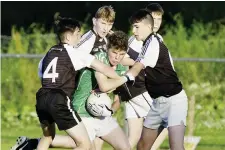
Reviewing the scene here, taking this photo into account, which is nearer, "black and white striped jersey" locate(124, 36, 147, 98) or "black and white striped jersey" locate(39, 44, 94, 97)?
"black and white striped jersey" locate(39, 44, 94, 97)

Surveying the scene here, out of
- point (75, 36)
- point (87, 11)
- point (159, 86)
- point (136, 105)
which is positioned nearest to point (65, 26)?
point (75, 36)

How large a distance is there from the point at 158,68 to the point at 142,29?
457 mm

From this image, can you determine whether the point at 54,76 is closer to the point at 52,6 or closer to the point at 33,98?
the point at 33,98

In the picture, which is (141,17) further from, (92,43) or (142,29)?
(92,43)

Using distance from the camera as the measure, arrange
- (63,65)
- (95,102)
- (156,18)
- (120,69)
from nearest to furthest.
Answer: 1. (63,65)
2. (95,102)
3. (156,18)
4. (120,69)

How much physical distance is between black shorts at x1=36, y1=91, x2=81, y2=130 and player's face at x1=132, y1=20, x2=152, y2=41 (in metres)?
1.08

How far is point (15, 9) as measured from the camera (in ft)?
81.7

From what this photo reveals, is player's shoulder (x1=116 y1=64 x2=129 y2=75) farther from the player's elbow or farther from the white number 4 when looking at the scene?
the white number 4

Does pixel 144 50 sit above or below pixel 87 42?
above

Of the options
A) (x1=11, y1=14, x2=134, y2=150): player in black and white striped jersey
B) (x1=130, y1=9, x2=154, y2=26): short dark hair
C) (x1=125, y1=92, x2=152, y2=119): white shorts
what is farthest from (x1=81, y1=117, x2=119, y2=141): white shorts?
(x1=125, y1=92, x2=152, y2=119): white shorts

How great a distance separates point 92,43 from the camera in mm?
10930

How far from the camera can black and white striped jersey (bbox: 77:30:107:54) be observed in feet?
35.5

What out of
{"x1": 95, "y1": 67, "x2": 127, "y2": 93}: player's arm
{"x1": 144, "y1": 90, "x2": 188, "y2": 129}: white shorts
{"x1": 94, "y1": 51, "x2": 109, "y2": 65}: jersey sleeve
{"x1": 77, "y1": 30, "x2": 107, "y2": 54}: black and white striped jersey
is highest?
{"x1": 94, "y1": 51, "x2": 109, "y2": 65}: jersey sleeve

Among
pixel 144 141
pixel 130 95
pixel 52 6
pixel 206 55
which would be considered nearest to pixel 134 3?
pixel 52 6
